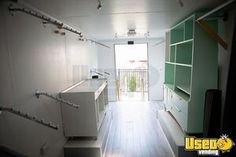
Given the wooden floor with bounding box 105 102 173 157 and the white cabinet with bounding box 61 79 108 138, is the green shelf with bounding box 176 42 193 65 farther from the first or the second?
the white cabinet with bounding box 61 79 108 138

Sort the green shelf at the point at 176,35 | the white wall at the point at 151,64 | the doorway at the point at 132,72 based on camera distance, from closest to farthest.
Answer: the green shelf at the point at 176,35
the white wall at the point at 151,64
the doorway at the point at 132,72

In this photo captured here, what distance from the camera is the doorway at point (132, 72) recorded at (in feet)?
20.2

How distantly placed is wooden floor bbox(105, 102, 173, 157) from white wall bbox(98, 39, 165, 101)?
1093mm

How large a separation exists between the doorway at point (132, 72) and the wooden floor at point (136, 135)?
1.45 meters

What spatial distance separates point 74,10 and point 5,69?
1.05 metres

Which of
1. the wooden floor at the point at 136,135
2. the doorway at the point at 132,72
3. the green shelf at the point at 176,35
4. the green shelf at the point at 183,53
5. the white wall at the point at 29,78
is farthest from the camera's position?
the doorway at the point at 132,72

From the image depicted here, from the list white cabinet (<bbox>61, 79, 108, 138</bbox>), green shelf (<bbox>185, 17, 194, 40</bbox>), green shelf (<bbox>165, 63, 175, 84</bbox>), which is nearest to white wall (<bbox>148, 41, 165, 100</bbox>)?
green shelf (<bbox>165, 63, 175, 84</bbox>)

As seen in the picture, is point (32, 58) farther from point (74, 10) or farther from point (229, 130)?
point (229, 130)

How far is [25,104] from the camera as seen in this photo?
5.44 ft

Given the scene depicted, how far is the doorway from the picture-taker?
6145 millimetres

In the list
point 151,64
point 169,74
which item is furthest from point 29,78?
point 151,64

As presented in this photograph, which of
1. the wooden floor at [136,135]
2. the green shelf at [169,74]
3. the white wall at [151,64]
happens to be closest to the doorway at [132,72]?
the white wall at [151,64]

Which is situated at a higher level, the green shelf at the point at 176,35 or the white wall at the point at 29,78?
the green shelf at the point at 176,35

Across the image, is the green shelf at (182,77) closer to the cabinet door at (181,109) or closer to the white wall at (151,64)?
the cabinet door at (181,109)
